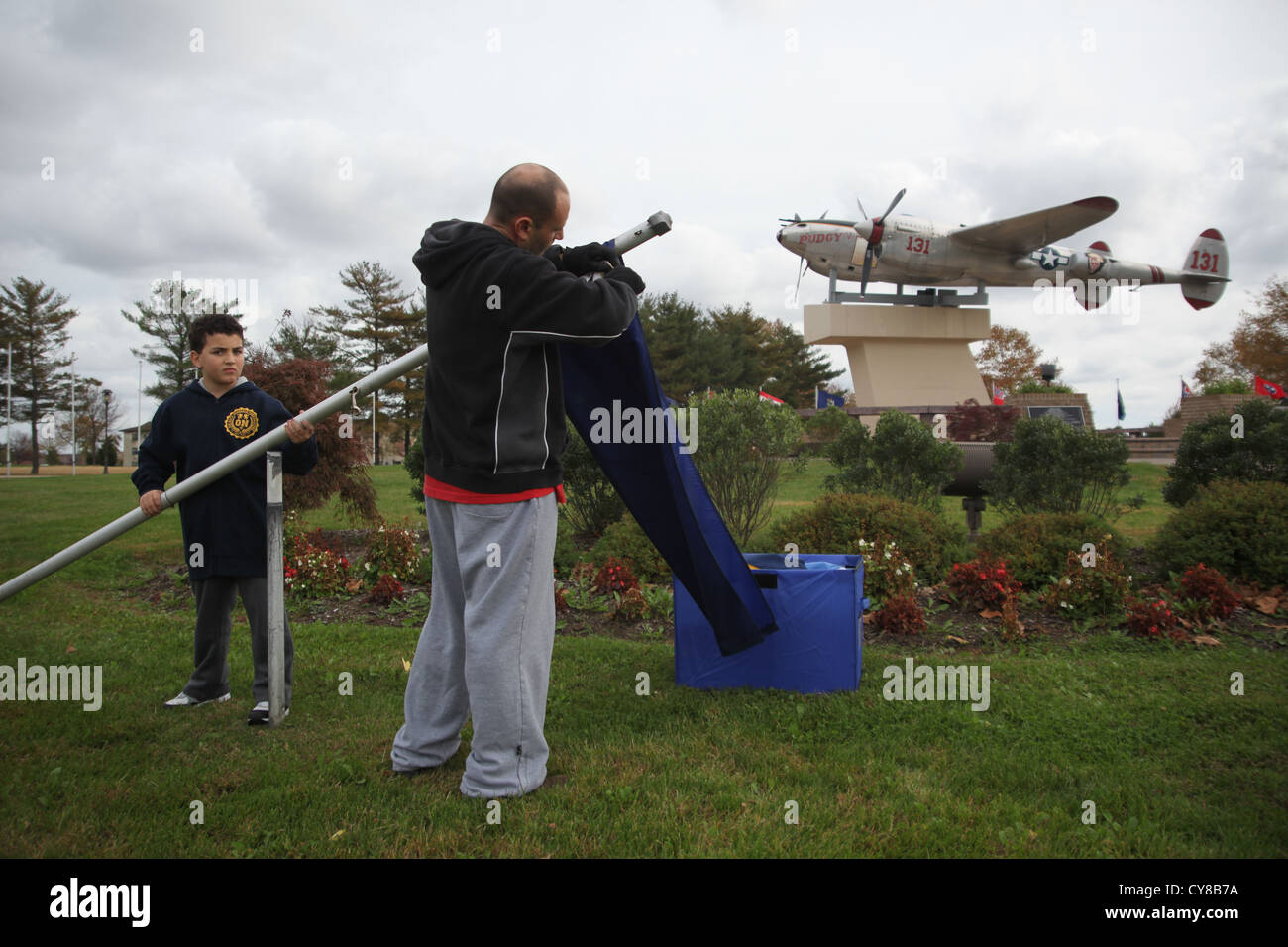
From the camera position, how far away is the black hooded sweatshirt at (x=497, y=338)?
3006mm

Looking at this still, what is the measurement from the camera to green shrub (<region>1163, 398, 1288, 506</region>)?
896 centimetres

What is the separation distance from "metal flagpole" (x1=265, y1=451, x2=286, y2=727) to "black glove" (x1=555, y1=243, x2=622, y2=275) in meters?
1.76

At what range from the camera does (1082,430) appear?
31.6 ft

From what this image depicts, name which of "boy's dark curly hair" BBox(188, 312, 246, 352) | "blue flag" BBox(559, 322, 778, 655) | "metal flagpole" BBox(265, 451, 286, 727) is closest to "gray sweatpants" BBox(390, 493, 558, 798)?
"blue flag" BBox(559, 322, 778, 655)

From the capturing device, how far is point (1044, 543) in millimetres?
7121

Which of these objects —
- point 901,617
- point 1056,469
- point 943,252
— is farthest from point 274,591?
point 943,252

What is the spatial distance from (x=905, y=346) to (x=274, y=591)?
2946 cm

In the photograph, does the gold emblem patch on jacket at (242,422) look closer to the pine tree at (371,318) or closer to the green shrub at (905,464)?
the green shrub at (905,464)

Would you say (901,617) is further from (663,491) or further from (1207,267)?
(1207,267)

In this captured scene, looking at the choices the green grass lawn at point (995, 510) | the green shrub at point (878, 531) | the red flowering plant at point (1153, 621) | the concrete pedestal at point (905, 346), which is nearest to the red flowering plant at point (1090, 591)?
the red flowering plant at point (1153, 621)

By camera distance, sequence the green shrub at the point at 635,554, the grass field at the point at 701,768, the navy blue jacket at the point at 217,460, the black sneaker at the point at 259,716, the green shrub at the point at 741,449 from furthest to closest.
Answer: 1. the green shrub at the point at 741,449
2. the green shrub at the point at 635,554
3. the navy blue jacket at the point at 217,460
4. the black sneaker at the point at 259,716
5. the grass field at the point at 701,768

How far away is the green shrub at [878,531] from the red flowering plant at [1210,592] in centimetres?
178

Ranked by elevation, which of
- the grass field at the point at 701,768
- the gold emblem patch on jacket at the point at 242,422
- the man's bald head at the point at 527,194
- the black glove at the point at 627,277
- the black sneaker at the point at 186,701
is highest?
the man's bald head at the point at 527,194
